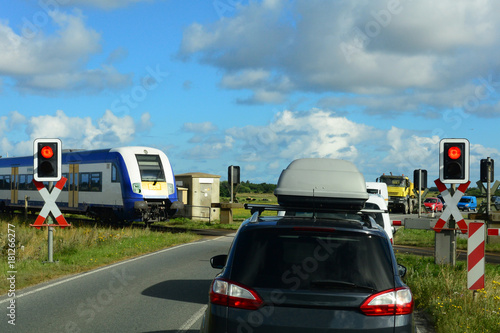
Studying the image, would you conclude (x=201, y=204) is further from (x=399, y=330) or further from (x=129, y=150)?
(x=399, y=330)

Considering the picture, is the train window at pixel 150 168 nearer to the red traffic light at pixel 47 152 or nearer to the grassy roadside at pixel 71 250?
the grassy roadside at pixel 71 250

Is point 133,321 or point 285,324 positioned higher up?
point 285,324

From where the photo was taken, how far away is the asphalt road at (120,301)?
7551 millimetres

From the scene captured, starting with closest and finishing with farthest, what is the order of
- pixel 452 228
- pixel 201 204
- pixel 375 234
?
1. pixel 375 234
2. pixel 452 228
3. pixel 201 204

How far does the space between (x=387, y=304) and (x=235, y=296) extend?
1.10 metres

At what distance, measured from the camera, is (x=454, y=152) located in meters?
11.1

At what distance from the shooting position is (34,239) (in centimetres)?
1805

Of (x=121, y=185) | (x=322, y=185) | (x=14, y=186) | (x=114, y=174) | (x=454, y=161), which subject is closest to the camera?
(x=322, y=185)

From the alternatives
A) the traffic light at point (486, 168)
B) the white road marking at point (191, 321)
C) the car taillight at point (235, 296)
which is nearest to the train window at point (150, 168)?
the traffic light at point (486, 168)

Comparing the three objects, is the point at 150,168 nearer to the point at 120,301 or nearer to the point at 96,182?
the point at 96,182

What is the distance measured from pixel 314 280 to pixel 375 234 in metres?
0.63

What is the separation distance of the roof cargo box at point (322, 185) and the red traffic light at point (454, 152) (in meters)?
2.73

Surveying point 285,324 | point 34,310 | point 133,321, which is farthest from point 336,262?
point 34,310

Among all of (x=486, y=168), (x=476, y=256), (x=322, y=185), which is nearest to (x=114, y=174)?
(x=486, y=168)
